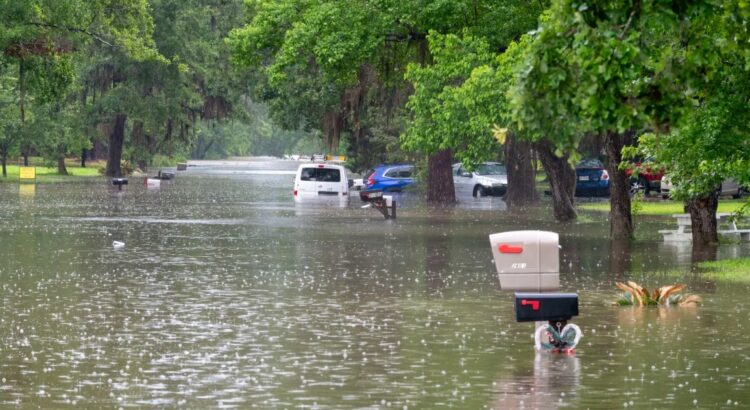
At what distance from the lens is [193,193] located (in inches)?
2534

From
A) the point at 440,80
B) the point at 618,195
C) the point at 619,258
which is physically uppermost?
the point at 440,80

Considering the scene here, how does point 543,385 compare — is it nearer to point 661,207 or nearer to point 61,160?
point 661,207

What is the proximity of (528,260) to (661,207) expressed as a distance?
3587 centimetres

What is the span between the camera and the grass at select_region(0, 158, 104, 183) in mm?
83125

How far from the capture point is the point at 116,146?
89375mm

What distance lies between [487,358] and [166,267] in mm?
11553

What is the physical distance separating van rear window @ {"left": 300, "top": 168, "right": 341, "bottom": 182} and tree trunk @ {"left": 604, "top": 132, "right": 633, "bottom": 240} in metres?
20.0

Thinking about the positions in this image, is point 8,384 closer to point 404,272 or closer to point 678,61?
point 678,61

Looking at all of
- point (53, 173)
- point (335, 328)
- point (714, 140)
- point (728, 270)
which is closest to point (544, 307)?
point (335, 328)

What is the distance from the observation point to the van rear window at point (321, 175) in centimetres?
5188

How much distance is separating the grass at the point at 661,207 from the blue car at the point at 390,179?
545 inches

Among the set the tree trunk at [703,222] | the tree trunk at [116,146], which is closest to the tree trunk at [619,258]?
the tree trunk at [703,222]

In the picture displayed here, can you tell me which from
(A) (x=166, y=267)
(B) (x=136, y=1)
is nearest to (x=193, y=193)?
(B) (x=136, y=1)

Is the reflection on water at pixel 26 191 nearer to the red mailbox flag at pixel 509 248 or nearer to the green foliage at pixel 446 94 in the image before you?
A: the green foliage at pixel 446 94
